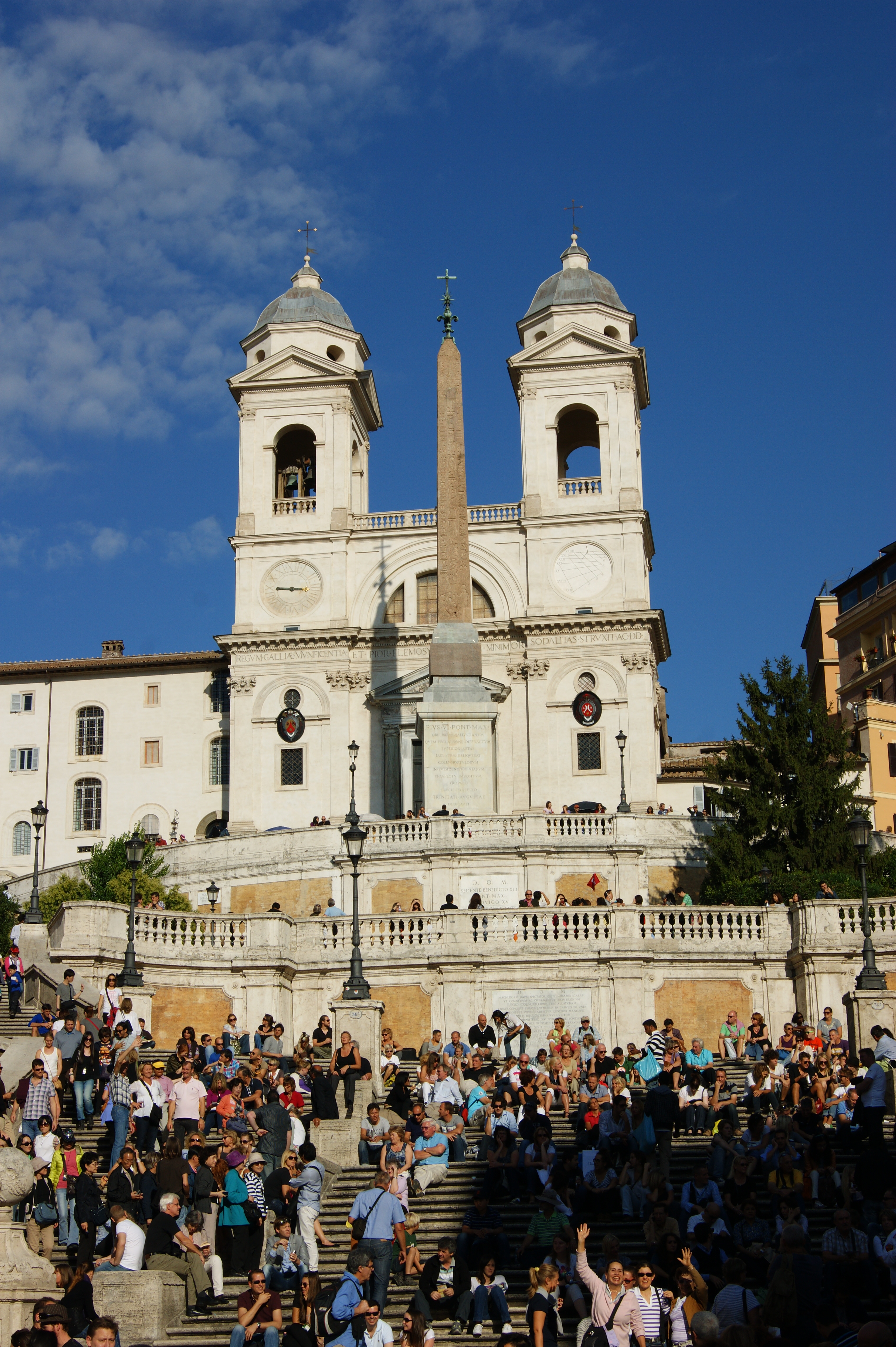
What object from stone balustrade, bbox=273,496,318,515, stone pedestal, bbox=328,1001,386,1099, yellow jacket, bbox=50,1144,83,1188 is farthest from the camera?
stone balustrade, bbox=273,496,318,515

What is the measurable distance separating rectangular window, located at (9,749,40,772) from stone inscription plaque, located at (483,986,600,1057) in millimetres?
40454

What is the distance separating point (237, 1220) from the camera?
18578mm

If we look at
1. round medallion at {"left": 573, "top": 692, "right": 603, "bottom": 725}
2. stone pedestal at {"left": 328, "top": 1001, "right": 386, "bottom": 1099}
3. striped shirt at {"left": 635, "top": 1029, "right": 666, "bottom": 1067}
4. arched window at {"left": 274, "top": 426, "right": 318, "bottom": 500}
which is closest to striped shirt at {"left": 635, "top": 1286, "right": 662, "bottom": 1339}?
striped shirt at {"left": 635, "top": 1029, "right": 666, "bottom": 1067}

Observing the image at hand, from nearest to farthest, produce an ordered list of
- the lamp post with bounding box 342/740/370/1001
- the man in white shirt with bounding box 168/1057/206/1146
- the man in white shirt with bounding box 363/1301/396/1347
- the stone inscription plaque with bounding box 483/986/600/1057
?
the man in white shirt with bounding box 363/1301/396/1347 < the man in white shirt with bounding box 168/1057/206/1146 < the lamp post with bounding box 342/740/370/1001 < the stone inscription plaque with bounding box 483/986/600/1057

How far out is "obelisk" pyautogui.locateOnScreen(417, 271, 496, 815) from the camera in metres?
53.7

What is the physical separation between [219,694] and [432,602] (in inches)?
353

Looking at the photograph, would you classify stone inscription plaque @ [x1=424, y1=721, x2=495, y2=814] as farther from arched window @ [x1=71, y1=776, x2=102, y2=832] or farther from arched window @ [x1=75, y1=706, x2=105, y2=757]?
arched window @ [x1=75, y1=706, x2=105, y2=757]

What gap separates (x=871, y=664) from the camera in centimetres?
7081

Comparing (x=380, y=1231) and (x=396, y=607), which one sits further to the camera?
(x=396, y=607)

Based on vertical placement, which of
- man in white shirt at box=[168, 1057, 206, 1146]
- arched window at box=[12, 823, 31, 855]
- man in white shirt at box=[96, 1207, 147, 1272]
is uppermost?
arched window at box=[12, 823, 31, 855]

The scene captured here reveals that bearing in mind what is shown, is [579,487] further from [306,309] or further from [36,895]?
[36,895]

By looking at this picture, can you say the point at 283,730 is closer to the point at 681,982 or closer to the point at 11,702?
the point at 11,702

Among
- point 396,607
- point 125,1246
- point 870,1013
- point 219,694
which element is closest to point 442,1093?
point 125,1246

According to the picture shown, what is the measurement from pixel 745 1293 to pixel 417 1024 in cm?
1714
